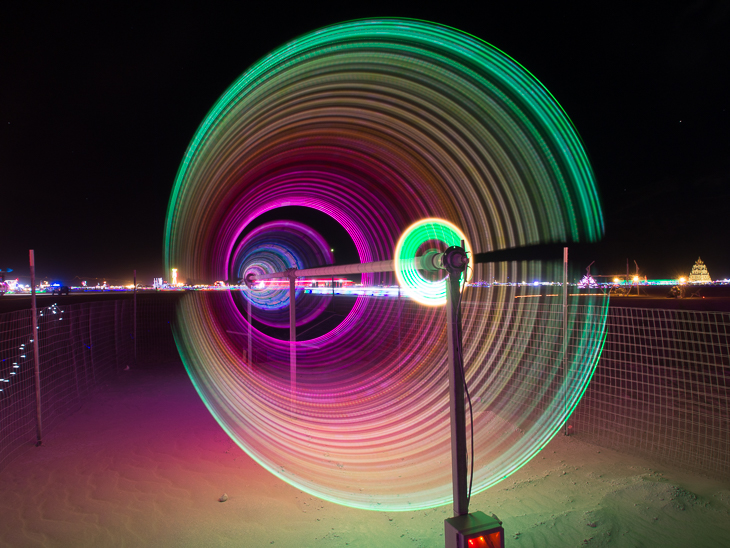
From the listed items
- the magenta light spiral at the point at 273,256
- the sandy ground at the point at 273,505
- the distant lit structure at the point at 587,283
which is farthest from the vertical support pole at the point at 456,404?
the magenta light spiral at the point at 273,256

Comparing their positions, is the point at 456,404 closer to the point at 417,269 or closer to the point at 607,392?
the point at 417,269

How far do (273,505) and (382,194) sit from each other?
12.7ft

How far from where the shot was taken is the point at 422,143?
4.64 meters

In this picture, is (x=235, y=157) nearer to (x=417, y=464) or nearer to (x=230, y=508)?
(x=230, y=508)

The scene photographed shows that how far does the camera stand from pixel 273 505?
3213 millimetres

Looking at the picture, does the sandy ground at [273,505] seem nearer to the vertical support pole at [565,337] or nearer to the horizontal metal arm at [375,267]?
the vertical support pole at [565,337]

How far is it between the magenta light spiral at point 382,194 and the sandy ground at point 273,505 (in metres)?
0.24

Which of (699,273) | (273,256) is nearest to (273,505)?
(273,256)

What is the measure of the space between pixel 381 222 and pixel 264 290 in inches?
133

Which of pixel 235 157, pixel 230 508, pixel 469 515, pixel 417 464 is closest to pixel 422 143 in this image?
pixel 235 157

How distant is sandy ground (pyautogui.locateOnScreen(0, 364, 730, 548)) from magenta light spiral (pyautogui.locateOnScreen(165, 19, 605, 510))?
240 mm

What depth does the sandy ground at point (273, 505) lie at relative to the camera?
9.06 feet

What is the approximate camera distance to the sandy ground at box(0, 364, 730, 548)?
276 centimetres

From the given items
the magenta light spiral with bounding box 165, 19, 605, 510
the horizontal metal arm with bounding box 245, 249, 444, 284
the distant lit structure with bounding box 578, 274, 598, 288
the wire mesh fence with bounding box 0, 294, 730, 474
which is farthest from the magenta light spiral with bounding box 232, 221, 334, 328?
→ the distant lit structure with bounding box 578, 274, 598, 288
